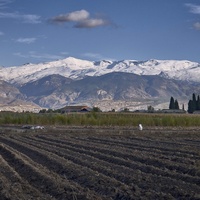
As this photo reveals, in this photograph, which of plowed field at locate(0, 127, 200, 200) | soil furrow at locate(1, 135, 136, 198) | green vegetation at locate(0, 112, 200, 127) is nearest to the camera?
plowed field at locate(0, 127, 200, 200)

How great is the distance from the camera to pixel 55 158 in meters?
25.4

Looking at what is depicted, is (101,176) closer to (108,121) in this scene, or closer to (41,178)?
(41,178)

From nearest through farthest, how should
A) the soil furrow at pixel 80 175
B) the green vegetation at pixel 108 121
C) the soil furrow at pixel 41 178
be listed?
the soil furrow at pixel 41 178 → the soil furrow at pixel 80 175 → the green vegetation at pixel 108 121

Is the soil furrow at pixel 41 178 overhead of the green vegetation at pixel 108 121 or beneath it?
beneath

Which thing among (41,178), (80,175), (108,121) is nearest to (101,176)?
(80,175)

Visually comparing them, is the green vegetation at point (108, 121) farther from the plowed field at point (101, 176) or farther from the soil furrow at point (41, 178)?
the soil furrow at point (41, 178)

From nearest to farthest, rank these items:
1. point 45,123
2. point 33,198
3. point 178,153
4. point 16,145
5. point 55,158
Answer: point 33,198, point 55,158, point 178,153, point 16,145, point 45,123

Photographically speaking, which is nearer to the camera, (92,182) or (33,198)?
(33,198)

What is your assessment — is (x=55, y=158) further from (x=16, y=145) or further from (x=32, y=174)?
(x=16, y=145)

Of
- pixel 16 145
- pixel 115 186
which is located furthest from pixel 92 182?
pixel 16 145

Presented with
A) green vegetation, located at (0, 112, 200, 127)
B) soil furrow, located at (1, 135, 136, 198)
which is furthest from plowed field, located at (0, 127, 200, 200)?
green vegetation, located at (0, 112, 200, 127)

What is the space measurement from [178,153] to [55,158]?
5.91 meters

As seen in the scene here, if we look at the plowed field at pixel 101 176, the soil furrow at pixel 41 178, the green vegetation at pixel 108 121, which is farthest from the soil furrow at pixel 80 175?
the green vegetation at pixel 108 121

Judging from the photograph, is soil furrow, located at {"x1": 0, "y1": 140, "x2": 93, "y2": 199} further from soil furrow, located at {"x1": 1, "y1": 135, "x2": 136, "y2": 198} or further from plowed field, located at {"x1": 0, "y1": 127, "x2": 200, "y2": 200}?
soil furrow, located at {"x1": 1, "y1": 135, "x2": 136, "y2": 198}
